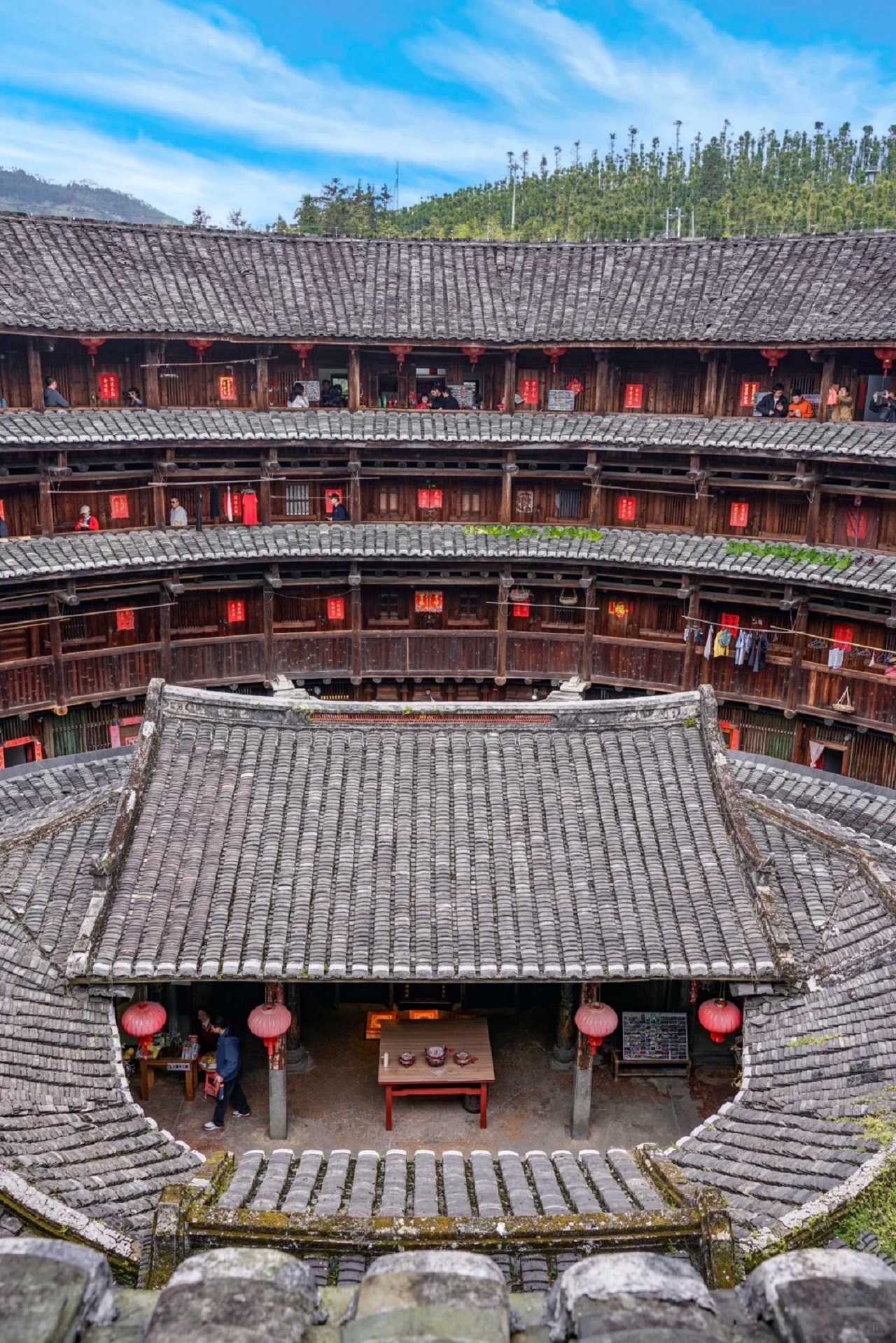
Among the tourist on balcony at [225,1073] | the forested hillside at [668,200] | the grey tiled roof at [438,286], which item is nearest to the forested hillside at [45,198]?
the forested hillside at [668,200]

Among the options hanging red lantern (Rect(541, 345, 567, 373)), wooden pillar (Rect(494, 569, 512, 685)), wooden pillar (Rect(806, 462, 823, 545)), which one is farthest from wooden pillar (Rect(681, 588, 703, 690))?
hanging red lantern (Rect(541, 345, 567, 373))

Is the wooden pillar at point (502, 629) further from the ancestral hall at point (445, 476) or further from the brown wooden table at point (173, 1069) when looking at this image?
the brown wooden table at point (173, 1069)

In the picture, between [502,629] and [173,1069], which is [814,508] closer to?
[502,629]

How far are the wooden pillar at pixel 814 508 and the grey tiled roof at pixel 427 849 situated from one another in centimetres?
1272

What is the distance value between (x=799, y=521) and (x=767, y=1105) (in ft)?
75.1

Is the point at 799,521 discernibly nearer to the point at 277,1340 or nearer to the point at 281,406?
the point at 281,406

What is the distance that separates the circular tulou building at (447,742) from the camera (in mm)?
12820

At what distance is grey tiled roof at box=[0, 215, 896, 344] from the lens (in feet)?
103

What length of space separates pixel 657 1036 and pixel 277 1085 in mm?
7336

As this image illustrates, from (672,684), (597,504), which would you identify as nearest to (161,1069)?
(672,684)

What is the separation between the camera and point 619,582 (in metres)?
35.7

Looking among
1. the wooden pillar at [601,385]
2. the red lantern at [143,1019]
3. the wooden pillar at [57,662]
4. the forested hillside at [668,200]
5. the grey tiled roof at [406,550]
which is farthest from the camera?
the forested hillside at [668,200]

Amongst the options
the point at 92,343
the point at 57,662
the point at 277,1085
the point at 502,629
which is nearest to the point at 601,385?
the point at 502,629

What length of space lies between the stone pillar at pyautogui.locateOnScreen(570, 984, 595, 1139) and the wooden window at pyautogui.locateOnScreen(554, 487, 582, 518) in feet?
70.6
